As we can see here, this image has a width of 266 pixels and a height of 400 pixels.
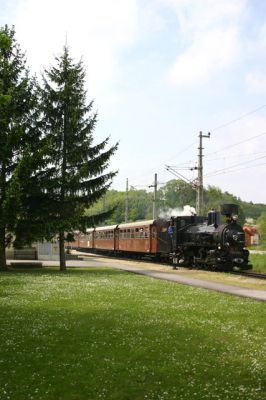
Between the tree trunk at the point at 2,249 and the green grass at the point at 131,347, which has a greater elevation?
the tree trunk at the point at 2,249

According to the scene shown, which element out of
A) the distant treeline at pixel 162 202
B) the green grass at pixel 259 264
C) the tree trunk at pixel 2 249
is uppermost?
the distant treeline at pixel 162 202

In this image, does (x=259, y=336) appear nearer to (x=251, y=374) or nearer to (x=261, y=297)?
(x=251, y=374)

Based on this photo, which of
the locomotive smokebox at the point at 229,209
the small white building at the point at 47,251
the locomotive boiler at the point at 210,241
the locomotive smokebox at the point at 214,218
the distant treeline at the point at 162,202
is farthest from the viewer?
the distant treeline at the point at 162,202

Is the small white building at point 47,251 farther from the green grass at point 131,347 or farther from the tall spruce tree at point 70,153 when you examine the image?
the green grass at point 131,347

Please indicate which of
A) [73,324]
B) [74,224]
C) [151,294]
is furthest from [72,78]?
[73,324]

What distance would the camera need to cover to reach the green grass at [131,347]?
6.53 metres

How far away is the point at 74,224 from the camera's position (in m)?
25.5

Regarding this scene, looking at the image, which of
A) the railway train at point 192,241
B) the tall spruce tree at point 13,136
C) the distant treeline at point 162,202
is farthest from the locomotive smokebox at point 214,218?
the distant treeline at point 162,202

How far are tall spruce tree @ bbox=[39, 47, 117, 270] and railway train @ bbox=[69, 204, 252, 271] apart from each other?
2.94 metres

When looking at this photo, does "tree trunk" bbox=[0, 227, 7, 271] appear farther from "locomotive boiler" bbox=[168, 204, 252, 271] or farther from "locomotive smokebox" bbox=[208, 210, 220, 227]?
"locomotive smokebox" bbox=[208, 210, 220, 227]

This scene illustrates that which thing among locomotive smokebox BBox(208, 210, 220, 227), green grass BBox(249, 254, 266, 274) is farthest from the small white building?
green grass BBox(249, 254, 266, 274)

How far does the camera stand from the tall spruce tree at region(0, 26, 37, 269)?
2242 cm

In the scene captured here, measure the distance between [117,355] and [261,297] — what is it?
27.5 feet

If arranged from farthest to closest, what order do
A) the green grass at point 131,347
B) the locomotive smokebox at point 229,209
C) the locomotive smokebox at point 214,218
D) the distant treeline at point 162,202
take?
the distant treeline at point 162,202 → the locomotive smokebox at point 214,218 → the locomotive smokebox at point 229,209 → the green grass at point 131,347
